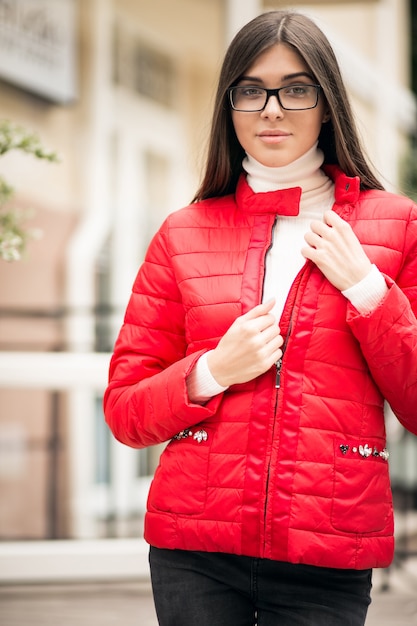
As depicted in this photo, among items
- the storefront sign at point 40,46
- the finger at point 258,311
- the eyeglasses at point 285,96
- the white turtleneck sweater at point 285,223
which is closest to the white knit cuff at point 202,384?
the white turtleneck sweater at point 285,223

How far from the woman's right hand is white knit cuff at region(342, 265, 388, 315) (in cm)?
13

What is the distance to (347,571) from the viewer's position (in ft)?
4.95

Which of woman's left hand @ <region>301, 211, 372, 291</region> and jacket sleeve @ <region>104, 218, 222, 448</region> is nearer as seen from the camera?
woman's left hand @ <region>301, 211, 372, 291</region>

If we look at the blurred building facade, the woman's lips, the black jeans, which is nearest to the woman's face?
the woman's lips

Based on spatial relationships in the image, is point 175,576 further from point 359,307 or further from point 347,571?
point 359,307

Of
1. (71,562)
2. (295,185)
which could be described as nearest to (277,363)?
(295,185)

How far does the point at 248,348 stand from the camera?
1.48 metres

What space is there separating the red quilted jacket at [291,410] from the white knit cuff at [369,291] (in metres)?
0.02

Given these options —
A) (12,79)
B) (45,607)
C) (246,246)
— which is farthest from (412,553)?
(246,246)

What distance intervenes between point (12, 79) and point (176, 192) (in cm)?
100

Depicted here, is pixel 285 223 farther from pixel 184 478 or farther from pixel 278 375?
pixel 184 478

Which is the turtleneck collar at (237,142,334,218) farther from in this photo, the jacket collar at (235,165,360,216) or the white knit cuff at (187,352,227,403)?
the white knit cuff at (187,352,227,403)

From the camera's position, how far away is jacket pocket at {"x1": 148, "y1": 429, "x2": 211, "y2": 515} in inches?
60.4

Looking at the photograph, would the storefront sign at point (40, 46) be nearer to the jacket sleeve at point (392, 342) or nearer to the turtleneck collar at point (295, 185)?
the turtleneck collar at point (295, 185)
